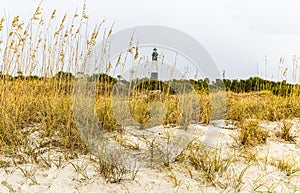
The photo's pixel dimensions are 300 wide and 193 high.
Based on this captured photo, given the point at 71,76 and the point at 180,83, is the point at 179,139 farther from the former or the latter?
the point at 71,76

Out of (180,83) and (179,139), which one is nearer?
(179,139)

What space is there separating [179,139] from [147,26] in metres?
1.01

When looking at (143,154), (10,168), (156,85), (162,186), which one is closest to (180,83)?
(156,85)

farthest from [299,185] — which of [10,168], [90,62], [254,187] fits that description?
[10,168]

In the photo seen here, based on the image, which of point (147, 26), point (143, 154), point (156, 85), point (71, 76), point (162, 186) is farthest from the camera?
point (156, 85)

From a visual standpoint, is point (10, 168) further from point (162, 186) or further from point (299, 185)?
point (299, 185)

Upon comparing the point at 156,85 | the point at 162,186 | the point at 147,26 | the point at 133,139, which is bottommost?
the point at 162,186

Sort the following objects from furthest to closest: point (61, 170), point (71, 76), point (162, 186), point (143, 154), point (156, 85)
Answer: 1. point (156, 85)
2. point (71, 76)
3. point (143, 154)
4. point (61, 170)
5. point (162, 186)

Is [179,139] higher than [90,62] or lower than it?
lower

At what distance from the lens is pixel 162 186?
2.19 m

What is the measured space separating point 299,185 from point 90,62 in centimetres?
198

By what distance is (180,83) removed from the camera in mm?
3357

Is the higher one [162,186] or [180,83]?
[180,83]

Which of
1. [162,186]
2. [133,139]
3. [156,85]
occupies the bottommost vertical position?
[162,186]
